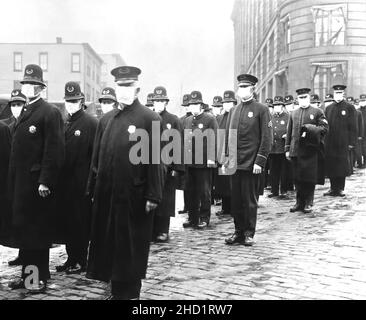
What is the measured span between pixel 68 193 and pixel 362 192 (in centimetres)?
818

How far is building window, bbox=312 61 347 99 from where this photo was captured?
1113 inches

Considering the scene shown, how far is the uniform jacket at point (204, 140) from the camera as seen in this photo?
8789 millimetres

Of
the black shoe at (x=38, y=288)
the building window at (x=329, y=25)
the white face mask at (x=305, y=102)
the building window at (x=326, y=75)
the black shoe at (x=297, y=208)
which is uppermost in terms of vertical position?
the building window at (x=329, y=25)

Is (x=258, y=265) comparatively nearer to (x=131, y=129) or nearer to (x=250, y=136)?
(x=250, y=136)

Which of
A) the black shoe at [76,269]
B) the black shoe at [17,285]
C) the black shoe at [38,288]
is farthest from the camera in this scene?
the black shoe at [76,269]

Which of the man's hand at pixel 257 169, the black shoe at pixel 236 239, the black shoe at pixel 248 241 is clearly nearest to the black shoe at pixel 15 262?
the black shoe at pixel 236 239

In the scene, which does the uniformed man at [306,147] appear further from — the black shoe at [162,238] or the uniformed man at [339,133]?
the black shoe at [162,238]

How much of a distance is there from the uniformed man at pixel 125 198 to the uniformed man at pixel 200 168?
385 centimetres

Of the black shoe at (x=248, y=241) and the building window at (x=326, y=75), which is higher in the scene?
the building window at (x=326, y=75)

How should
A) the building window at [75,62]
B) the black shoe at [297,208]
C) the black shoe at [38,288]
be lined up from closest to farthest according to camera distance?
the black shoe at [38,288] → the black shoe at [297,208] → the building window at [75,62]

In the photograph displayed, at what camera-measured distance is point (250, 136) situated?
7.28m

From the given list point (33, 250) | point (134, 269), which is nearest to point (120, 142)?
point (134, 269)

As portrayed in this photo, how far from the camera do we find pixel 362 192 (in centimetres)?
1173
